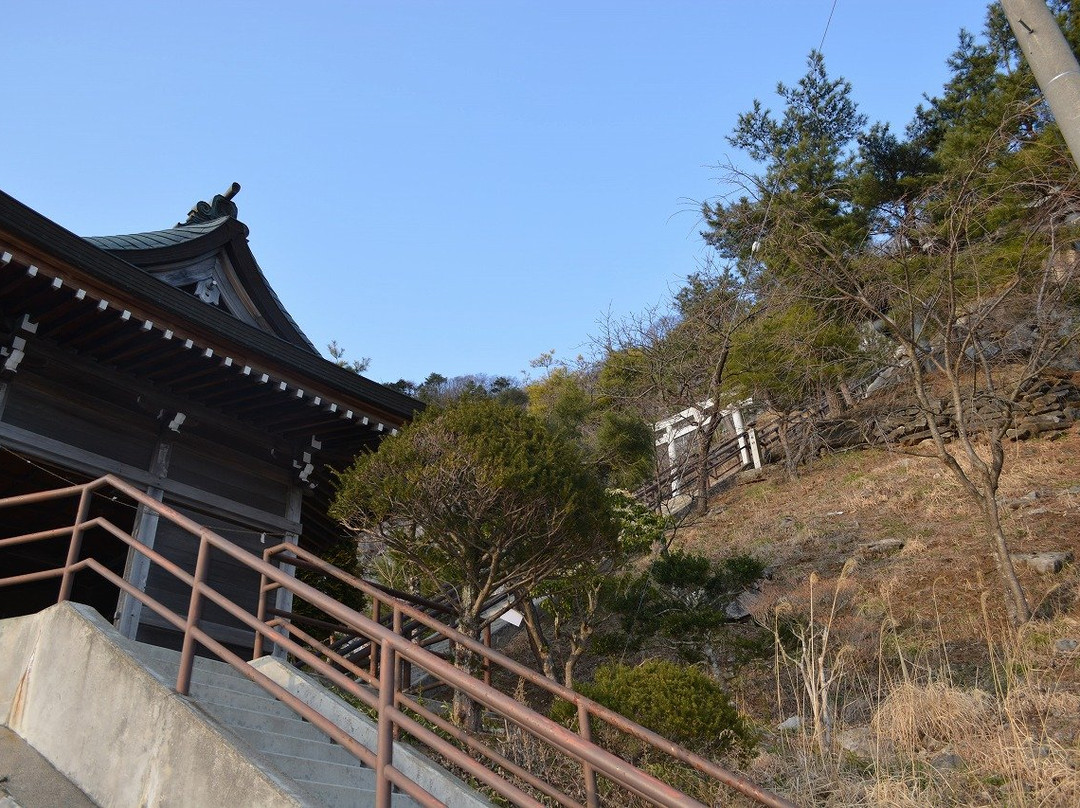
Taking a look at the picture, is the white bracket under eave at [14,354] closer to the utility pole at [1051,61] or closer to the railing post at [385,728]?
the railing post at [385,728]

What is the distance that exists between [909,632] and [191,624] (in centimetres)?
863

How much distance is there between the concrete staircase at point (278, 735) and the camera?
12.0ft

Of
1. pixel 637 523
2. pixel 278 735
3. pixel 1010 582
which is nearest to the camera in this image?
pixel 278 735

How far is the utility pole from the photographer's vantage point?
3.30m

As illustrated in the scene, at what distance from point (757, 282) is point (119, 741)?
1671cm

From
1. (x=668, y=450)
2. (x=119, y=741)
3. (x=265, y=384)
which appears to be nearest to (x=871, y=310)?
(x=265, y=384)

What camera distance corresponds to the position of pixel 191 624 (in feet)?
12.1

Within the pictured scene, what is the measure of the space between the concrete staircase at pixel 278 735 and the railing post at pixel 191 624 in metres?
0.07

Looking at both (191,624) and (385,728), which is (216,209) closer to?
(191,624)

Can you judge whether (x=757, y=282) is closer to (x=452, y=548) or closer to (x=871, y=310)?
(x=871, y=310)

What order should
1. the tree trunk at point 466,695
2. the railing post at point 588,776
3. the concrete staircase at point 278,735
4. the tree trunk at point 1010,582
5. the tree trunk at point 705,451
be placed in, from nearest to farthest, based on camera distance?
the concrete staircase at point 278,735, the railing post at point 588,776, the tree trunk at point 466,695, the tree trunk at point 1010,582, the tree trunk at point 705,451

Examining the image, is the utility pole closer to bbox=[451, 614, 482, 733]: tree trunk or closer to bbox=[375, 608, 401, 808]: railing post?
bbox=[375, 608, 401, 808]: railing post

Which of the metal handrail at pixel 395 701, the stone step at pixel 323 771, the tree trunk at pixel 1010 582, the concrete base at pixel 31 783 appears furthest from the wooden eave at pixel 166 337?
the tree trunk at pixel 1010 582

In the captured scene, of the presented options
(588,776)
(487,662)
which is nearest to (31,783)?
(588,776)
